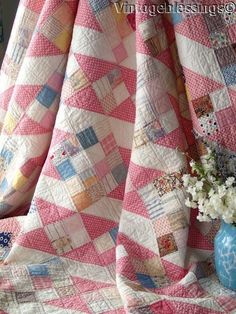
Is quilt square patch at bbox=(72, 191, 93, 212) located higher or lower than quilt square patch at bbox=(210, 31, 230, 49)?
lower

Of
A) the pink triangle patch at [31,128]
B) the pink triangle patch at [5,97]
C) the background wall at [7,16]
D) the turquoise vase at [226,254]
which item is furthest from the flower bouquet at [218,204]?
the background wall at [7,16]

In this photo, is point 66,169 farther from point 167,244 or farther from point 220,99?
point 220,99

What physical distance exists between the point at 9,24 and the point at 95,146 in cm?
85

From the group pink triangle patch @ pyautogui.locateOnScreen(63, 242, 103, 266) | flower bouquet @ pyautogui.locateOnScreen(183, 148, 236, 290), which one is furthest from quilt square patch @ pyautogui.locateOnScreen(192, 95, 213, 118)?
pink triangle patch @ pyautogui.locateOnScreen(63, 242, 103, 266)

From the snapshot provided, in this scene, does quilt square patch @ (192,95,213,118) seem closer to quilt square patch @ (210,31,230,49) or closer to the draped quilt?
the draped quilt

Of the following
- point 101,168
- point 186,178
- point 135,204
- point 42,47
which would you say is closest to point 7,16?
point 42,47

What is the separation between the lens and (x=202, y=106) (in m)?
1.34

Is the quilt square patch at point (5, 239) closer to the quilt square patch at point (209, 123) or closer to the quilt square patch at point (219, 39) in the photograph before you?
the quilt square patch at point (209, 123)

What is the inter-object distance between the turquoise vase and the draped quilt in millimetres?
26

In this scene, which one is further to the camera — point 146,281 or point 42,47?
point 42,47

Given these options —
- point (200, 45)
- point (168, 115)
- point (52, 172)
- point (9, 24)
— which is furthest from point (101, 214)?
point (9, 24)

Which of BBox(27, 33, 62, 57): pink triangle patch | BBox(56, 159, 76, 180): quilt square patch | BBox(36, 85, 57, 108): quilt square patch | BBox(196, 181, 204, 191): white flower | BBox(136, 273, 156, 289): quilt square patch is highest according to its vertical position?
BBox(27, 33, 62, 57): pink triangle patch

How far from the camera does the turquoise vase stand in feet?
4.06

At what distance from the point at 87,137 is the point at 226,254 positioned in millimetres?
436
